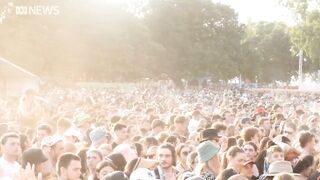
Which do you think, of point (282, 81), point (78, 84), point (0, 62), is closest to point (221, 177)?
point (0, 62)

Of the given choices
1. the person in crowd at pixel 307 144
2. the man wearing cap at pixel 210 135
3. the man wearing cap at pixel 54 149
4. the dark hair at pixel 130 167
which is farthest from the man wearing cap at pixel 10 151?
the person in crowd at pixel 307 144

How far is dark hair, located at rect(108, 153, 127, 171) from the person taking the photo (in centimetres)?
781

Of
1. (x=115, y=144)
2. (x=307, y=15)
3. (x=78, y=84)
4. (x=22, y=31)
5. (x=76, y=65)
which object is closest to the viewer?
(x=115, y=144)

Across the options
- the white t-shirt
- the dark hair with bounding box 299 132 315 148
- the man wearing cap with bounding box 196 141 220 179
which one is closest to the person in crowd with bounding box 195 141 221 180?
the man wearing cap with bounding box 196 141 220 179

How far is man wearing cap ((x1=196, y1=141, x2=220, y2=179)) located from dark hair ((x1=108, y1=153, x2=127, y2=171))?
1.19 meters

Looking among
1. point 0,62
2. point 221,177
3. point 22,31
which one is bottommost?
point 221,177

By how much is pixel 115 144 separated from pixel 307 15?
34.2 meters

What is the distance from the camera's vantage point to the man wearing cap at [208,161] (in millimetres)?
6934

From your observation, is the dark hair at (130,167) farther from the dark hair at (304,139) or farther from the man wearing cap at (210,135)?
the dark hair at (304,139)

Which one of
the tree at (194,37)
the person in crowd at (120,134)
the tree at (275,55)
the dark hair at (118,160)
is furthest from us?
the tree at (275,55)

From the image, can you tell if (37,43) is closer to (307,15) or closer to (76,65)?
(76,65)

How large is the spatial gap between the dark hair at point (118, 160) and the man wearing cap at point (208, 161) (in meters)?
1.19

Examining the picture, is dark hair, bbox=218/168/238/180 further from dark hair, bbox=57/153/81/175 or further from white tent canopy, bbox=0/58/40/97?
white tent canopy, bbox=0/58/40/97

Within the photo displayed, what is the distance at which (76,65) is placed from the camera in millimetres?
55094
